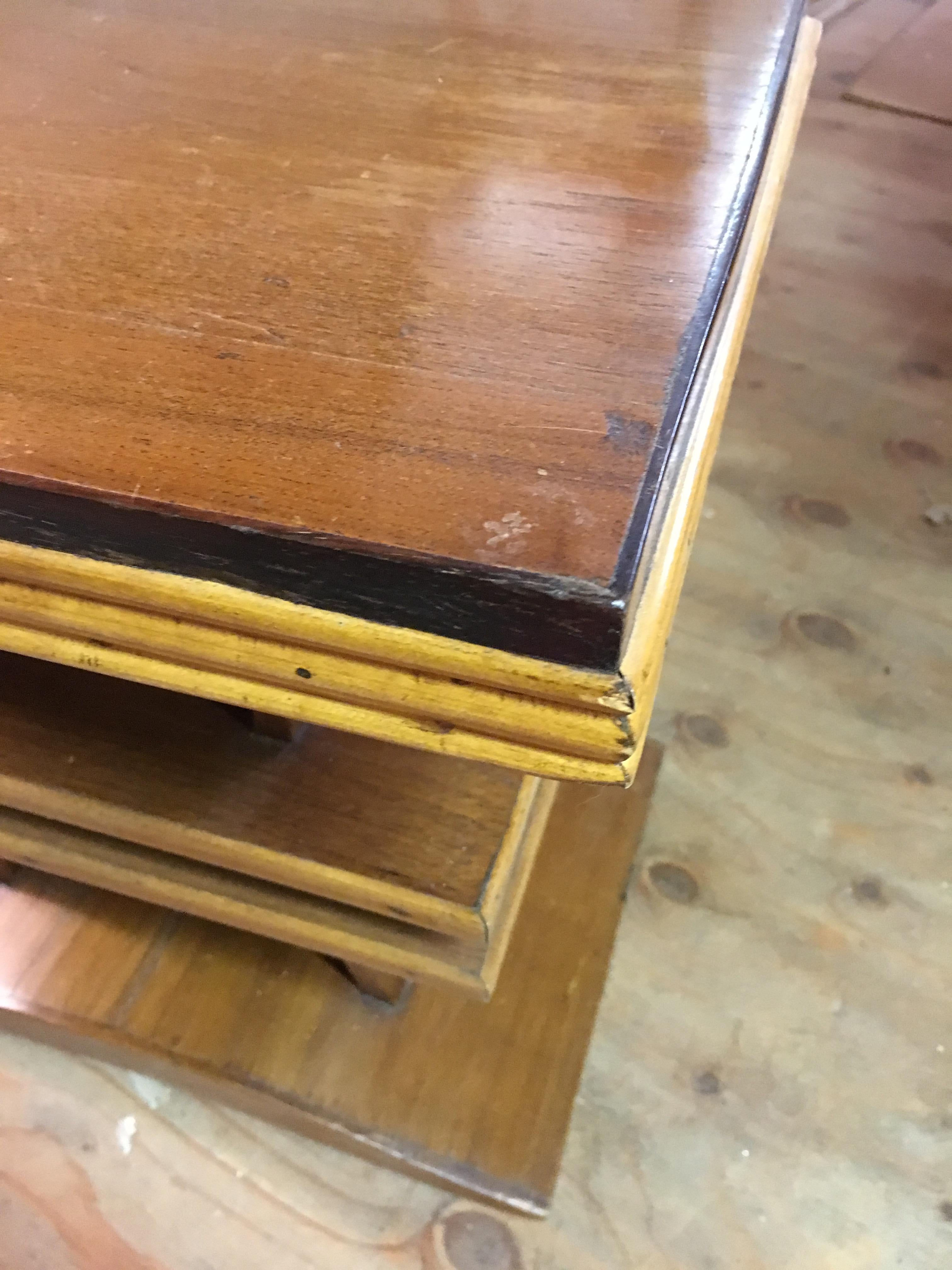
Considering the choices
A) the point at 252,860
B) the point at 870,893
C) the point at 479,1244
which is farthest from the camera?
the point at 870,893

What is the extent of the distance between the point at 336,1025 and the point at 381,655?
39cm

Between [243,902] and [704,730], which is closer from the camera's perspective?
[243,902]

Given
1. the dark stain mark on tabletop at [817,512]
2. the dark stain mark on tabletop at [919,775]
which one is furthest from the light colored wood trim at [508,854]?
the dark stain mark on tabletop at [817,512]

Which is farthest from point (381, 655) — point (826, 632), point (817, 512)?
point (817, 512)

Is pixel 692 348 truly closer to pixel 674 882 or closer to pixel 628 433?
pixel 628 433

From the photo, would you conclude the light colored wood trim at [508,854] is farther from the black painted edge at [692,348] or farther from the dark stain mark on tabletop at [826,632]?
the dark stain mark on tabletop at [826,632]

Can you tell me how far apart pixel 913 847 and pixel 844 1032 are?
0.16 metres

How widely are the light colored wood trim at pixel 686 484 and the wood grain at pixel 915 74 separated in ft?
4.60

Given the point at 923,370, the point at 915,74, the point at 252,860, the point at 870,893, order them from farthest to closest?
the point at 915,74 < the point at 923,370 < the point at 870,893 < the point at 252,860

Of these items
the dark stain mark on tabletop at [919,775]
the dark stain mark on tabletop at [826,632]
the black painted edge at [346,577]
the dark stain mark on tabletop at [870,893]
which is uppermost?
the black painted edge at [346,577]

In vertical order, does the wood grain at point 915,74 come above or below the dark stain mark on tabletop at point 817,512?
above

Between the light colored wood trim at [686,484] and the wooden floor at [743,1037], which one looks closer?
the light colored wood trim at [686,484]

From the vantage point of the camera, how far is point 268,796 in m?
0.42

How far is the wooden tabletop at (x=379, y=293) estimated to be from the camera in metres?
0.24
